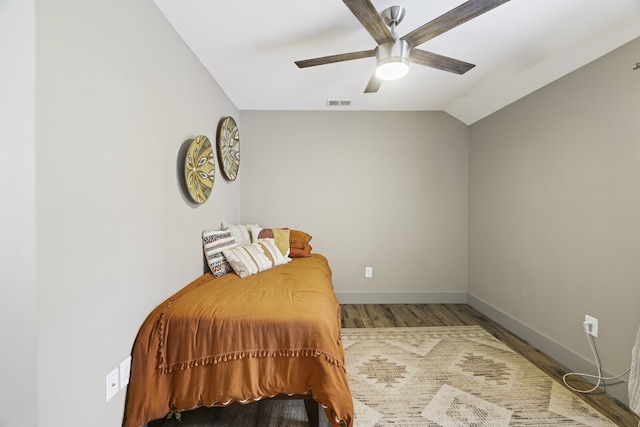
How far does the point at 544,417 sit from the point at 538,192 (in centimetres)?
166

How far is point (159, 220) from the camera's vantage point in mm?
1572

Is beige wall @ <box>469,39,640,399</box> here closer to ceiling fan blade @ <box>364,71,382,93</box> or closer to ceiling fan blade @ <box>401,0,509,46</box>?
ceiling fan blade @ <box>401,0,509,46</box>

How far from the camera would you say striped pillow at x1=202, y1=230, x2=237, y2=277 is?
7.09 feet

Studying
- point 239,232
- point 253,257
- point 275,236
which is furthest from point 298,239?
point 253,257

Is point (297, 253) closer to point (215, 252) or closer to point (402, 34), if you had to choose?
point (215, 252)

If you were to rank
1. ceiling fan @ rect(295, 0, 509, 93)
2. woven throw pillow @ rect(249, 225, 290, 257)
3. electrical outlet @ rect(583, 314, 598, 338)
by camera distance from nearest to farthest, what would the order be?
ceiling fan @ rect(295, 0, 509, 93), electrical outlet @ rect(583, 314, 598, 338), woven throw pillow @ rect(249, 225, 290, 257)

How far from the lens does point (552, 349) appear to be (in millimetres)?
2148

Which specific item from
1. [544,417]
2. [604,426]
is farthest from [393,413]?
[604,426]

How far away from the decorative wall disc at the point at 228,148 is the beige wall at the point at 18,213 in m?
1.65

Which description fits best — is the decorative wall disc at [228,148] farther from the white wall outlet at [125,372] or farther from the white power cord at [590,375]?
the white power cord at [590,375]

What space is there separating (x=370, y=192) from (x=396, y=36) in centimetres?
192

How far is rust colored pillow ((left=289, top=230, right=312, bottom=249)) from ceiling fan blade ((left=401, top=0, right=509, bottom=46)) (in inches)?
80.2

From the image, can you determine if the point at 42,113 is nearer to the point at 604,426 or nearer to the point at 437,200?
the point at 604,426

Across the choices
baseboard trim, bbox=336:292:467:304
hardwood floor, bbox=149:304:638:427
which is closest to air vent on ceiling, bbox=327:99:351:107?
baseboard trim, bbox=336:292:467:304
